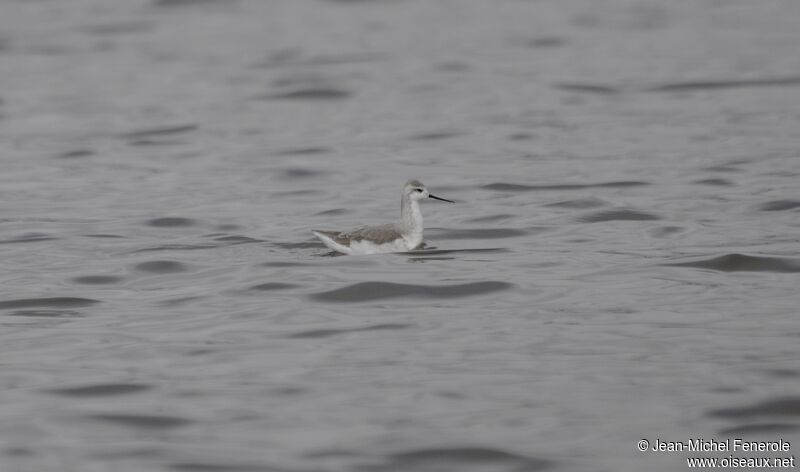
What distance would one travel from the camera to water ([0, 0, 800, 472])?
33.6 feet

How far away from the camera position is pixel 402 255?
15.6 meters

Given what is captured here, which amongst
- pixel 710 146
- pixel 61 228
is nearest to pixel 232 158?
pixel 61 228

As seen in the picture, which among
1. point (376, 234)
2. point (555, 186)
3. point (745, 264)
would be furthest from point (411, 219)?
point (555, 186)

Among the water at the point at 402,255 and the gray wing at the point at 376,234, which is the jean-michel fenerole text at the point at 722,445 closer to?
the water at the point at 402,255

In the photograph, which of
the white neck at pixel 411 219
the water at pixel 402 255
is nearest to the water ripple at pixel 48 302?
the water at pixel 402 255

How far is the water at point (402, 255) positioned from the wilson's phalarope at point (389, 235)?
0.18 meters

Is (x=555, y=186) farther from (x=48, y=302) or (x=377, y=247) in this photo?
(x=48, y=302)

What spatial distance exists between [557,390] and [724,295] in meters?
3.15

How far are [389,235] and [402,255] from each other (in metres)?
0.26

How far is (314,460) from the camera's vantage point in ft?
31.5

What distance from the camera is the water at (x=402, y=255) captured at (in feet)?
33.6

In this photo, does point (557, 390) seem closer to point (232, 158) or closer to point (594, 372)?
point (594, 372)

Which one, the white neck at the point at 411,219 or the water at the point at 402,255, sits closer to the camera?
the water at the point at 402,255

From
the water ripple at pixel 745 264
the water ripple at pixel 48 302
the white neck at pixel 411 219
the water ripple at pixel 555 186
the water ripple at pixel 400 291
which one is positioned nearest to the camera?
the water ripple at pixel 48 302
